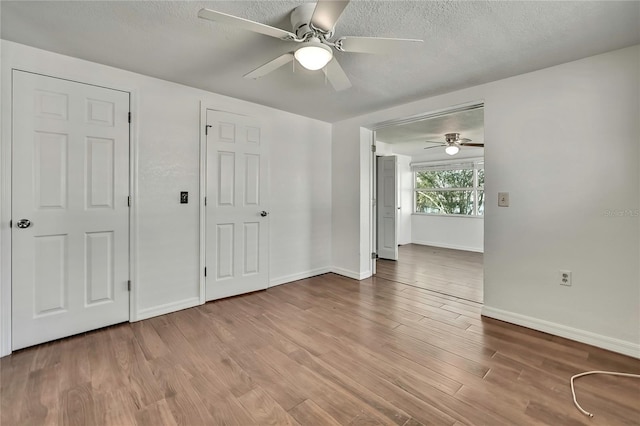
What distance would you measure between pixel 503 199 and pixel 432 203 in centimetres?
460

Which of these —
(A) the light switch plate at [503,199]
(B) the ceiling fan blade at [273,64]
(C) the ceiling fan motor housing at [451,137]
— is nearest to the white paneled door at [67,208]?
(B) the ceiling fan blade at [273,64]

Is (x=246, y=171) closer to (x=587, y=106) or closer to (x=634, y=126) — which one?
(x=587, y=106)

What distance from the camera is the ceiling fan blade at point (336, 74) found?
1908 mm

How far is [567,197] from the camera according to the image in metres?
2.36

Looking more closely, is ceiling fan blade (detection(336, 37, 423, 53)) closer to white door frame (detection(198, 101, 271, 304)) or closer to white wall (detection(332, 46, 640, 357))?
white wall (detection(332, 46, 640, 357))

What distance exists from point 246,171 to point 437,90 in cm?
225

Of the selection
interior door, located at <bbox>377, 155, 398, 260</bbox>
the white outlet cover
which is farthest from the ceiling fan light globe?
interior door, located at <bbox>377, 155, 398, 260</bbox>

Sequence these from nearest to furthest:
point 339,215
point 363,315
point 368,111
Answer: point 363,315 < point 368,111 < point 339,215

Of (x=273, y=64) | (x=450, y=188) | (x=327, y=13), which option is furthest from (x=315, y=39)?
(x=450, y=188)

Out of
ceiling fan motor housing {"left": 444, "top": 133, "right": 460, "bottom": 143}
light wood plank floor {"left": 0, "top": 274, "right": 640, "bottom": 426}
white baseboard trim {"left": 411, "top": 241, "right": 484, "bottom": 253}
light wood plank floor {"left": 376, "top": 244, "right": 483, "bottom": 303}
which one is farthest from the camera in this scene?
white baseboard trim {"left": 411, "top": 241, "right": 484, "bottom": 253}

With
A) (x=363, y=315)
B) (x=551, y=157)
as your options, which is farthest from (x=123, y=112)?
(x=551, y=157)

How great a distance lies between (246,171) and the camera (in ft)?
11.0

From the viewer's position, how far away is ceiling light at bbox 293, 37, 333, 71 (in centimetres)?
165

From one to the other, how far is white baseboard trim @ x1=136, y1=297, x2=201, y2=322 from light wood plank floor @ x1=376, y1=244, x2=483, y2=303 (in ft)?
8.32
